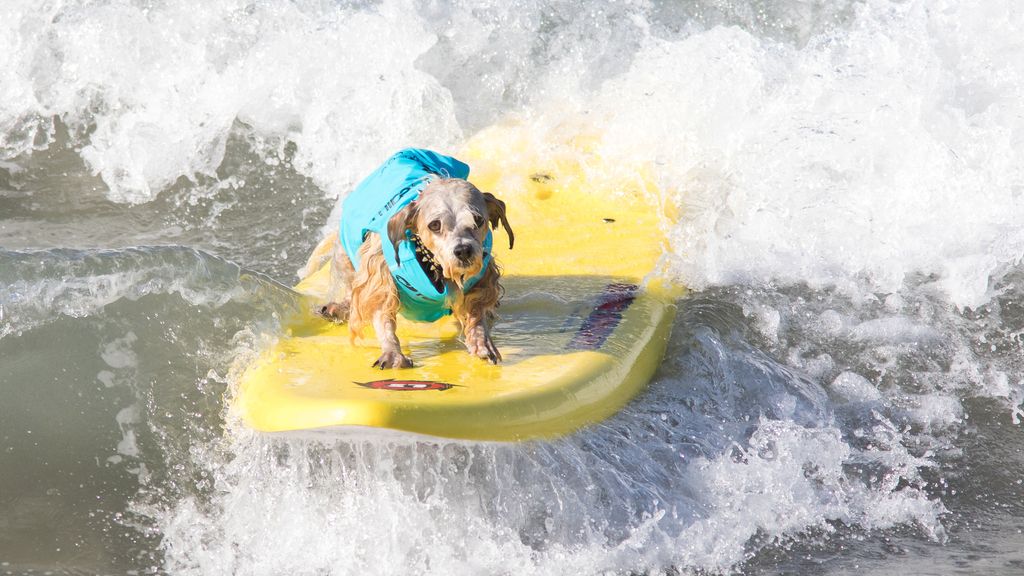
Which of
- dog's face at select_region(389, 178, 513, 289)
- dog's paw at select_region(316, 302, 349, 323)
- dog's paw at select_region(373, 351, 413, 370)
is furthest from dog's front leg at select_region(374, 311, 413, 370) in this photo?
dog's paw at select_region(316, 302, 349, 323)

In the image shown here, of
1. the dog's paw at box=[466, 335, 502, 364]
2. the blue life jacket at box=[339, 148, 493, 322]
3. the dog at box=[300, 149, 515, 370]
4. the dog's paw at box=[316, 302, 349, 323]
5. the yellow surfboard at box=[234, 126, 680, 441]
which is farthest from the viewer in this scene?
the dog's paw at box=[316, 302, 349, 323]

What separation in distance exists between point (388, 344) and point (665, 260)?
182cm

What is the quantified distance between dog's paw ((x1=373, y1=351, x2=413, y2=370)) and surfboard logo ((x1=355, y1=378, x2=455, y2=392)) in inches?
7.1

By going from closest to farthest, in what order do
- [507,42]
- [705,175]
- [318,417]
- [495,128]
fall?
[318,417] → [705,175] → [495,128] → [507,42]

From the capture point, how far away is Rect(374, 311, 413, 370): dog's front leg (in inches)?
145

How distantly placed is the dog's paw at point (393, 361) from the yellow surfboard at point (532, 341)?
39 millimetres

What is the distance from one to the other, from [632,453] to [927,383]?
4.93 ft

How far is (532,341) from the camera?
4031mm

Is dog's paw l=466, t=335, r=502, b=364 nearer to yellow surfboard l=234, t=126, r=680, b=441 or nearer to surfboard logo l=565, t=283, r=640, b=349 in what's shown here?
yellow surfboard l=234, t=126, r=680, b=441

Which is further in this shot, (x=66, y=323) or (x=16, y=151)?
(x=16, y=151)

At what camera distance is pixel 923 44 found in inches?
264

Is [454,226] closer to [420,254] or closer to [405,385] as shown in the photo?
[420,254]

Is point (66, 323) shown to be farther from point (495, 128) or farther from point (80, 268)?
point (495, 128)

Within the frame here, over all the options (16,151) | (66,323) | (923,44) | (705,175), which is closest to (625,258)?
(705,175)
